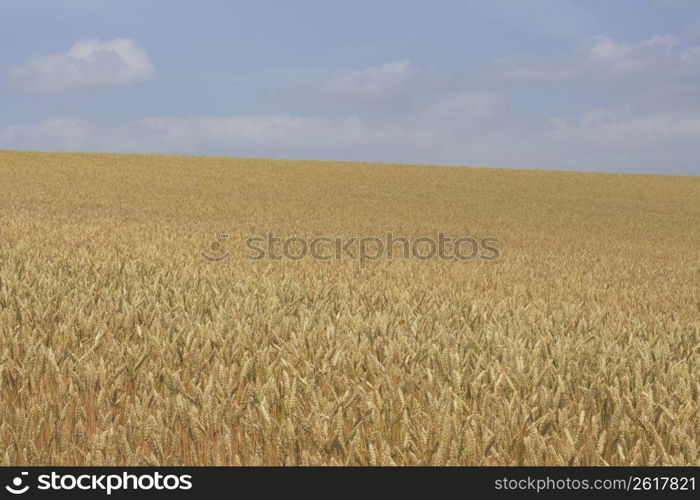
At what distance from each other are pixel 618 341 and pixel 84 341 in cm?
366

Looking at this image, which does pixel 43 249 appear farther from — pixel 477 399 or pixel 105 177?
pixel 105 177

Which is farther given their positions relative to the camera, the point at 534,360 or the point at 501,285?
the point at 501,285

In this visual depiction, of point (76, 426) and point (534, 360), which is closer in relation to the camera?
point (76, 426)

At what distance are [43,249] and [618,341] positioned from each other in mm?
6490

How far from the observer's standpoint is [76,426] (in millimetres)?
2615

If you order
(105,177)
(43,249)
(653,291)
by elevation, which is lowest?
(653,291)

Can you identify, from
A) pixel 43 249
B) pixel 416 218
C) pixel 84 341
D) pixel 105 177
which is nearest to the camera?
A: pixel 84 341

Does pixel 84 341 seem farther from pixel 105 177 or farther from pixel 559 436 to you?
pixel 105 177

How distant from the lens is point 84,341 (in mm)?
3955

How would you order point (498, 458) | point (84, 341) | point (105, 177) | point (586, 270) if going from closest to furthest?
Result: point (498, 458), point (84, 341), point (586, 270), point (105, 177)

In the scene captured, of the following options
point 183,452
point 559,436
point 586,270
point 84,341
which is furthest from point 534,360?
point 586,270

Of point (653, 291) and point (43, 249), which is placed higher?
point (43, 249)

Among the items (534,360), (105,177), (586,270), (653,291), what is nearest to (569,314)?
(534,360)

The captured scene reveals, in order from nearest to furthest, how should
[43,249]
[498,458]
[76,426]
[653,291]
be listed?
[498,458] < [76,426] < [43,249] < [653,291]
